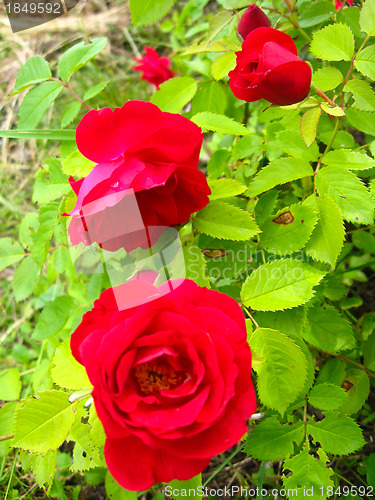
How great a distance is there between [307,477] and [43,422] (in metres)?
0.48

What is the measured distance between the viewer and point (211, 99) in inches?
41.3

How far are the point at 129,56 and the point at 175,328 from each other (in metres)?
2.41

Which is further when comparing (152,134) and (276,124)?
(276,124)

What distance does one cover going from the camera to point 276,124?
0.96m

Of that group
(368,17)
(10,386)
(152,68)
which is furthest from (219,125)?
(152,68)

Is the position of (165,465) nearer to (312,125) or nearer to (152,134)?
(152,134)

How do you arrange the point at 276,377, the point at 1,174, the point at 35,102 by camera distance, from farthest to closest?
1. the point at 1,174
2. the point at 35,102
3. the point at 276,377

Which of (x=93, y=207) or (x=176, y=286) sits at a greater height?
(x=93, y=207)

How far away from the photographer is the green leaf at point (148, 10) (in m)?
0.83

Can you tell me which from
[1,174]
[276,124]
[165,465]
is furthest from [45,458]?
[1,174]

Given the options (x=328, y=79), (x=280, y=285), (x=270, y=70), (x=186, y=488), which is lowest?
(x=186, y=488)

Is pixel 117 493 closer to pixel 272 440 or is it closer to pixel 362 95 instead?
pixel 272 440

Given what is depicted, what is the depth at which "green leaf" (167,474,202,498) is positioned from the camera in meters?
0.63

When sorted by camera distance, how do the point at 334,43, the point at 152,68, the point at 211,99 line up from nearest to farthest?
the point at 334,43
the point at 211,99
the point at 152,68
